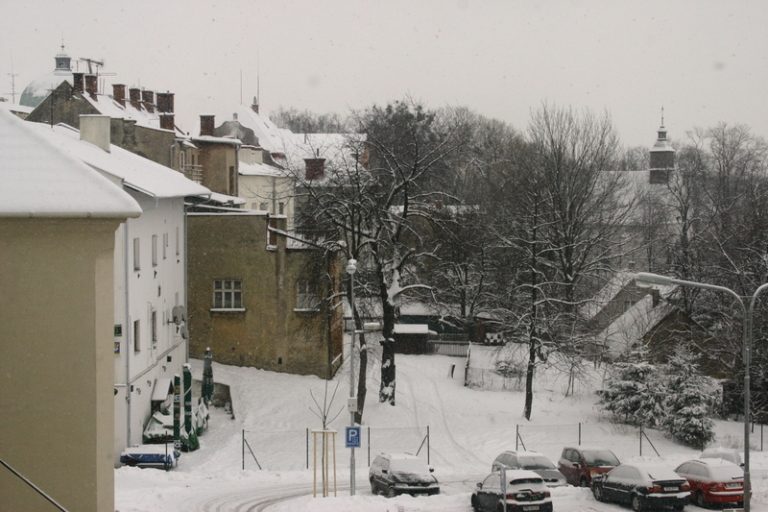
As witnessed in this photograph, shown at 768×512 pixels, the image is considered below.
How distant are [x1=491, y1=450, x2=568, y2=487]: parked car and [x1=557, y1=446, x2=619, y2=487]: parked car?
79cm

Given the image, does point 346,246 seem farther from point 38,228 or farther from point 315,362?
point 38,228

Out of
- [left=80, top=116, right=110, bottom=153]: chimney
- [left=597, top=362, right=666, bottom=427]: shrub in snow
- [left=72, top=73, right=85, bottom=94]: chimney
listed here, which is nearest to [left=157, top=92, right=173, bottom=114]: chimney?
[left=72, top=73, right=85, bottom=94]: chimney

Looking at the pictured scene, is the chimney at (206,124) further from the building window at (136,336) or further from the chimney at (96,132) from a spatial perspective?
the building window at (136,336)

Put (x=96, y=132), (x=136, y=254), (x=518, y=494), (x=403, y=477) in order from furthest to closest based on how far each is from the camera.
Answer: (x=96, y=132) → (x=136, y=254) → (x=403, y=477) → (x=518, y=494)

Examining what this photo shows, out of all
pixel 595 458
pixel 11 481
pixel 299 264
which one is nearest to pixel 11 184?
pixel 11 481

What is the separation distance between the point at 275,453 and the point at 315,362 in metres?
10.8

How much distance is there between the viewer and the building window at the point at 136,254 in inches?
1313

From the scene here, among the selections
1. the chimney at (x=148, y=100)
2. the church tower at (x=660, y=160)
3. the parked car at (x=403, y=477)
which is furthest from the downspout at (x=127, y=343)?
the church tower at (x=660, y=160)

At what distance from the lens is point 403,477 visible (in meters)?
25.6

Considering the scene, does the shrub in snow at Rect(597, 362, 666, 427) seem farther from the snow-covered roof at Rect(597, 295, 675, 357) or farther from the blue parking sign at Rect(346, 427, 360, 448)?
the blue parking sign at Rect(346, 427, 360, 448)

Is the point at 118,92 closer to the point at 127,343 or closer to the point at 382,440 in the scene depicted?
the point at 127,343

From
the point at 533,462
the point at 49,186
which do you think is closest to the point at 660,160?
the point at 533,462

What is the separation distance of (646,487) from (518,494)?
3.40 meters

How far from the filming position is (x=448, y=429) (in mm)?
37625
